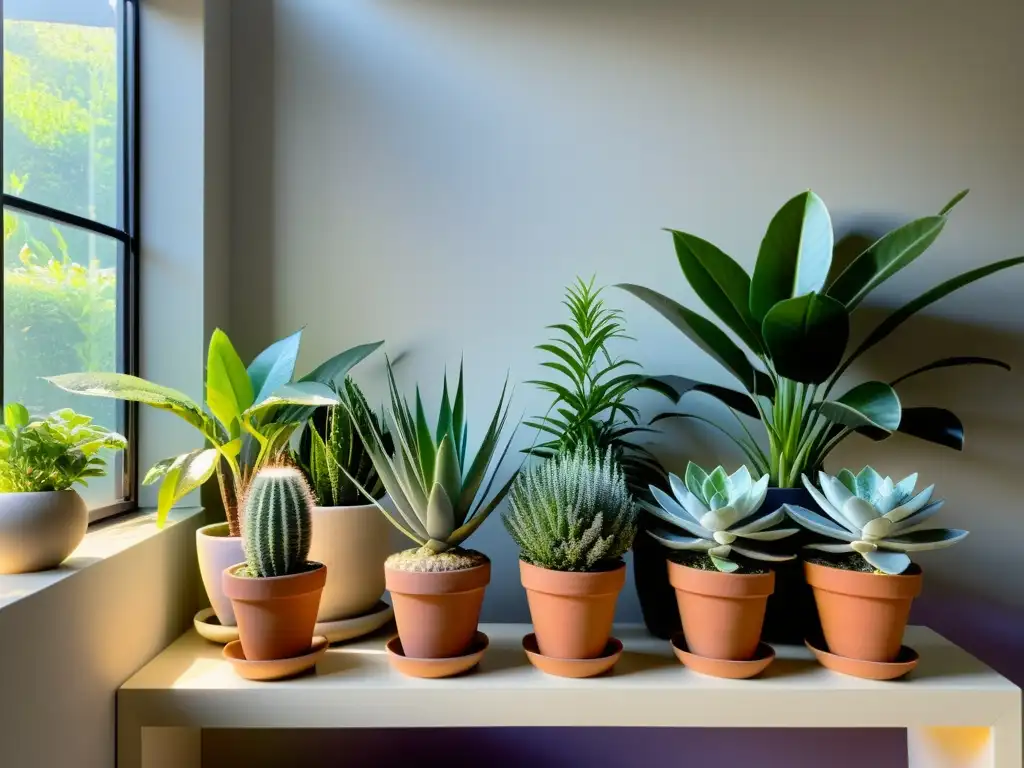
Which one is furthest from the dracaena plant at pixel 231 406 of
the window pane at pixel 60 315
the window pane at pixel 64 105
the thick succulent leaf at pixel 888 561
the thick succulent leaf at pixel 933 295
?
the thick succulent leaf at pixel 933 295

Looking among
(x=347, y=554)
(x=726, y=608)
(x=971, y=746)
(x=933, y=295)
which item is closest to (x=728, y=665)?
(x=726, y=608)

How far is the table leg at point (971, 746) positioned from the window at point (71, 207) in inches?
58.4

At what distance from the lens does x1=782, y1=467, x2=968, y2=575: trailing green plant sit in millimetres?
964

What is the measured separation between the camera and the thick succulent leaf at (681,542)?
1.01 m

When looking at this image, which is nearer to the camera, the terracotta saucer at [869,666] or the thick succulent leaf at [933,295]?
the terracotta saucer at [869,666]

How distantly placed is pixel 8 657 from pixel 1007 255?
1840 mm

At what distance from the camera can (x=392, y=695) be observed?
93cm

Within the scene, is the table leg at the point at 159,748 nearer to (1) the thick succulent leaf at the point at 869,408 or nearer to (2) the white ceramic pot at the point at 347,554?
(2) the white ceramic pot at the point at 347,554

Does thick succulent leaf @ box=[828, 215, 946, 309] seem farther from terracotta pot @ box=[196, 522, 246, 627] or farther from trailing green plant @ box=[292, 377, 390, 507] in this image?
terracotta pot @ box=[196, 522, 246, 627]

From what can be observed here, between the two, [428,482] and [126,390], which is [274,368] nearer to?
[126,390]

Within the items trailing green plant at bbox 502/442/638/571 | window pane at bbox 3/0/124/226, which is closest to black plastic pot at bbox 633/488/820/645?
trailing green plant at bbox 502/442/638/571

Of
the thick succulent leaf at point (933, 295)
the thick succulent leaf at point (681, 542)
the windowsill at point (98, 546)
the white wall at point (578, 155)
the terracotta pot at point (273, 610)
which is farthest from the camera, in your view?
the white wall at point (578, 155)

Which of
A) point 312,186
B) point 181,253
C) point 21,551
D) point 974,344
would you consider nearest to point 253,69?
point 312,186

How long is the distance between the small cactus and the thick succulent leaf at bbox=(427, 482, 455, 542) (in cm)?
19
